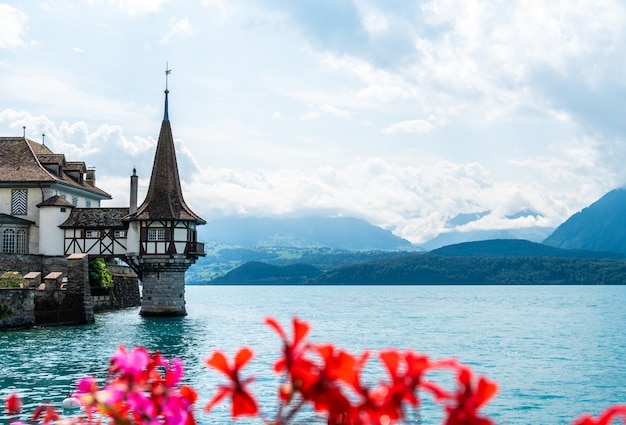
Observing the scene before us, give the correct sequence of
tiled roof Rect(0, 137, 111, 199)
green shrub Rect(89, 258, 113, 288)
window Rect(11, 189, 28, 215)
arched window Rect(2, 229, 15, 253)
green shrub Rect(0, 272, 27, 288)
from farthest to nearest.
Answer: green shrub Rect(89, 258, 113, 288) < tiled roof Rect(0, 137, 111, 199) < window Rect(11, 189, 28, 215) < arched window Rect(2, 229, 15, 253) < green shrub Rect(0, 272, 27, 288)

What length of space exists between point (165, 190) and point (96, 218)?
5.51 meters

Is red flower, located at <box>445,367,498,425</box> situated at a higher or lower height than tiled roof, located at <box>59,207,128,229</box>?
lower

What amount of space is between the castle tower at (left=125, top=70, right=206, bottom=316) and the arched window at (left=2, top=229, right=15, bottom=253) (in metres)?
8.22


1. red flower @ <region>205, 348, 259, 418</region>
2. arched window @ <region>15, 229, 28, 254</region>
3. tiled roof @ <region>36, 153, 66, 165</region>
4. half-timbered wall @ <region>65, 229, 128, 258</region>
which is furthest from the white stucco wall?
red flower @ <region>205, 348, 259, 418</region>

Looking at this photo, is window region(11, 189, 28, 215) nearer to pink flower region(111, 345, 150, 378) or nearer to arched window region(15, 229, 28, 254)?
arched window region(15, 229, 28, 254)

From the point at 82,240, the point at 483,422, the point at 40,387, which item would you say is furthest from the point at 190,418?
the point at 82,240

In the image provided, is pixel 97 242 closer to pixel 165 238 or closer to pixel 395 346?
pixel 165 238

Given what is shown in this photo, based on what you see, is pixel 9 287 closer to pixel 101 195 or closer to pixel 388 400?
pixel 101 195

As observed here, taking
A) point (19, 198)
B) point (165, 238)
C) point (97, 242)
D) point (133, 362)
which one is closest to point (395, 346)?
point (165, 238)

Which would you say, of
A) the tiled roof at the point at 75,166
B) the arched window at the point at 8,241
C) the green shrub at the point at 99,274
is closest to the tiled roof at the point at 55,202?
the arched window at the point at 8,241

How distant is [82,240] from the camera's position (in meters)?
59.4

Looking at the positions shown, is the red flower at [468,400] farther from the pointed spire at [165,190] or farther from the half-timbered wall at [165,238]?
the pointed spire at [165,190]

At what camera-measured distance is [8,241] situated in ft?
193

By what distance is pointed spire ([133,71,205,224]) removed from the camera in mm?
59406
